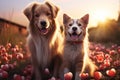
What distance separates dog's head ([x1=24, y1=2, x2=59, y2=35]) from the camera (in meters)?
2.95

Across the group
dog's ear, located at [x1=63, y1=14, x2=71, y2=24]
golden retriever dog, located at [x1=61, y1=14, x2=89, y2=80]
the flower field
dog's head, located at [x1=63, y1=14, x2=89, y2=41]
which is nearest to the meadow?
the flower field

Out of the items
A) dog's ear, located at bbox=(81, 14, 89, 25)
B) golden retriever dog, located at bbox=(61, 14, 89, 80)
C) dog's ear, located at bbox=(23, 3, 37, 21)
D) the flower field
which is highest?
dog's ear, located at bbox=(23, 3, 37, 21)

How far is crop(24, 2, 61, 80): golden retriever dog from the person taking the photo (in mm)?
2975

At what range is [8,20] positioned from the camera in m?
3.46

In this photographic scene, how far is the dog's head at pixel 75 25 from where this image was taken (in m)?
2.86

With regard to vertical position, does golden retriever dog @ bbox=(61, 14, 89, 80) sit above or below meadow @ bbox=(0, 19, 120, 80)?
above

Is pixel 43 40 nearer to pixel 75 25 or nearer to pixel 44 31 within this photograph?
pixel 44 31

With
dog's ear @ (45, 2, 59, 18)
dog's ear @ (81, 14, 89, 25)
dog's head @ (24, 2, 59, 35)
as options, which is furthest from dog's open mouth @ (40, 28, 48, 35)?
dog's ear @ (81, 14, 89, 25)

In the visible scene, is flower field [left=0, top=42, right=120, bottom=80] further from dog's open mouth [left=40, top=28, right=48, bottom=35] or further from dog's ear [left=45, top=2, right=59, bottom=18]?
dog's ear [left=45, top=2, right=59, bottom=18]

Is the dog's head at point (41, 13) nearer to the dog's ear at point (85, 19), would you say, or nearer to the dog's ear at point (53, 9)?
the dog's ear at point (53, 9)

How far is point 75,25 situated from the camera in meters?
2.86

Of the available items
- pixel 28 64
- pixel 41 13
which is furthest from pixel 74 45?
pixel 28 64

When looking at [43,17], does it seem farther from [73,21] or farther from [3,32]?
[3,32]

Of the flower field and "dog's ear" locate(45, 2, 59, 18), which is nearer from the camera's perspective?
the flower field
